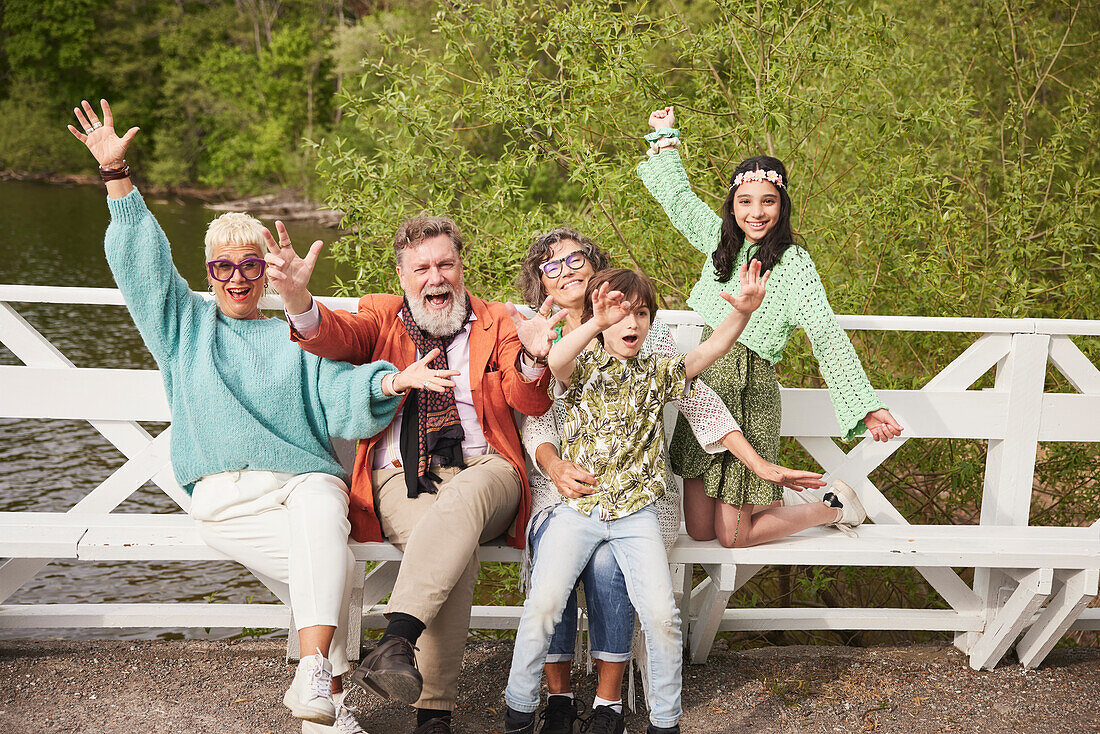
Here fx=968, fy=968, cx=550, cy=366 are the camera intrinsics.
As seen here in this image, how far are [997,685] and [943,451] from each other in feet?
6.00

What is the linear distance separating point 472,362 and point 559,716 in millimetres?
1113

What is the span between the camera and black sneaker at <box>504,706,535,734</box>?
2764 millimetres

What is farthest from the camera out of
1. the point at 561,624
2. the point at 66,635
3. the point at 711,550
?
the point at 66,635

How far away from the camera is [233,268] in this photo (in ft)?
9.91

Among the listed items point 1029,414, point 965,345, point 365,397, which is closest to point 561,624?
point 365,397

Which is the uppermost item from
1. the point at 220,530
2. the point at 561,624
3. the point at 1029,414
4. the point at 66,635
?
the point at 1029,414

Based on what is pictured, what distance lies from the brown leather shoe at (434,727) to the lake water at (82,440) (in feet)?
5.21

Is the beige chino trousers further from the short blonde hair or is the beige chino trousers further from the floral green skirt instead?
the short blonde hair

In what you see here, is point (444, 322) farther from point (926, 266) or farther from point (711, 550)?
point (926, 266)

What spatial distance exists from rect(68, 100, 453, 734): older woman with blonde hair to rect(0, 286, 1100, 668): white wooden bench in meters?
0.17

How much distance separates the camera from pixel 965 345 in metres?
5.37

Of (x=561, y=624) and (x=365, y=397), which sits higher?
(x=365, y=397)

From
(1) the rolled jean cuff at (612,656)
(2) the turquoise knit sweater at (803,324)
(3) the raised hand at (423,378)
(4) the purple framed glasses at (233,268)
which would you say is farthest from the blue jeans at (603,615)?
(4) the purple framed glasses at (233,268)

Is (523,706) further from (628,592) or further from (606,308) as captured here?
(606,308)
